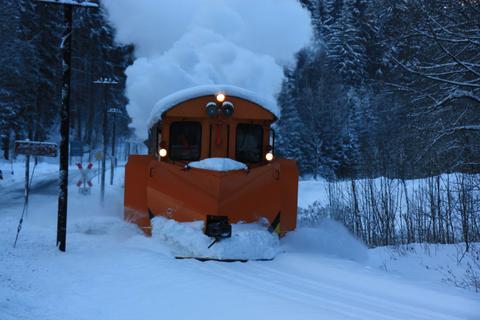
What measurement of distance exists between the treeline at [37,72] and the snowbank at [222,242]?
1987 cm

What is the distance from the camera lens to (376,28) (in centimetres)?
789

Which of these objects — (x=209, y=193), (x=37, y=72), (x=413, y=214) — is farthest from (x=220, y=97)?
(x=37, y=72)

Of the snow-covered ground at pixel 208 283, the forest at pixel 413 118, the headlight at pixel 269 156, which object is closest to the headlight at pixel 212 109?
the headlight at pixel 269 156

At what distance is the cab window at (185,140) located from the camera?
850 centimetres

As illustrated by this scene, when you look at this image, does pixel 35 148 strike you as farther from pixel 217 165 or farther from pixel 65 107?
pixel 217 165

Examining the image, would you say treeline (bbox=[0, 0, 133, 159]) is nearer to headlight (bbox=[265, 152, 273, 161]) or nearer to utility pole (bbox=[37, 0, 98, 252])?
utility pole (bbox=[37, 0, 98, 252])

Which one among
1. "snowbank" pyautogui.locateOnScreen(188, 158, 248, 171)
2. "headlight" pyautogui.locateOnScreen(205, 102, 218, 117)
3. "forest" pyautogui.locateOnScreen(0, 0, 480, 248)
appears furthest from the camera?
"headlight" pyautogui.locateOnScreen(205, 102, 218, 117)

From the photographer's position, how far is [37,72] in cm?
3922

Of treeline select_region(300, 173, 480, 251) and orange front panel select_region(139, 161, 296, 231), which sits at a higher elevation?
orange front panel select_region(139, 161, 296, 231)

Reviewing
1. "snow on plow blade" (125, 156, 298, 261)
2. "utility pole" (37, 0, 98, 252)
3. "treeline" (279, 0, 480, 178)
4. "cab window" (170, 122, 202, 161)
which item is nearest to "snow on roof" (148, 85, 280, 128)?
"cab window" (170, 122, 202, 161)

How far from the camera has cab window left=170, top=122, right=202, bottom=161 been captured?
850 cm

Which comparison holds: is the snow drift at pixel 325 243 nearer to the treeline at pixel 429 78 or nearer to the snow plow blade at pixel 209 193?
the snow plow blade at pixel 209 193

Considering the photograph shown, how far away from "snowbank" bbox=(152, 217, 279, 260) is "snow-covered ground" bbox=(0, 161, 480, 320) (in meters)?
0.17

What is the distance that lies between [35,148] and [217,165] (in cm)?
351
